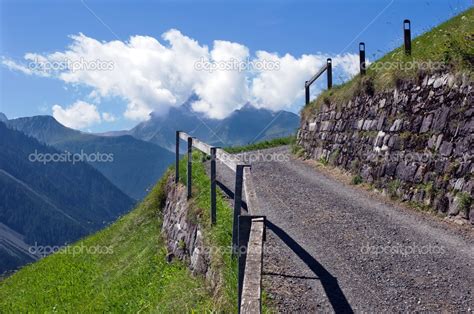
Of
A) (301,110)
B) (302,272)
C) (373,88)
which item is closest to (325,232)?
(302,272)

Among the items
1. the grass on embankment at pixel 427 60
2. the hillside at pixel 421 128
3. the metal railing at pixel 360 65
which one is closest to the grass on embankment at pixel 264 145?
the metal railing at pixel 360 65

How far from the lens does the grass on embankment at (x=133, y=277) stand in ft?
28.5

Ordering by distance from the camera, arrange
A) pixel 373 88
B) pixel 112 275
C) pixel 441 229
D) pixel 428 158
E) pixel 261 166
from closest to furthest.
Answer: pixel 441 229
pixel 428 158
pixel 112 275
pixel 373 88
pixel 261 166

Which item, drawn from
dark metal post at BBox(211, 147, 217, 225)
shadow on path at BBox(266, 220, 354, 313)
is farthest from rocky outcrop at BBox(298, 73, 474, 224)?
dark metal post at BBox(211, 147, 217, 225)

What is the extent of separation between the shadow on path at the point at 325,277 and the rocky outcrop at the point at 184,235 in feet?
5.26

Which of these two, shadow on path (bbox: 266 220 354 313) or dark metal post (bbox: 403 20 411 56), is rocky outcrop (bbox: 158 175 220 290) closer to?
shadow on path (bbox: 266 220 354 313)

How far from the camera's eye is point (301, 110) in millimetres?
25234

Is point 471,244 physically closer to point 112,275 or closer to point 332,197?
point 332,197

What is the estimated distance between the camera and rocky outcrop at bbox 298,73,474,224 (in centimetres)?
1016

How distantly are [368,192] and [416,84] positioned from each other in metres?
3.39

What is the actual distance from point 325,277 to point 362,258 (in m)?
1.14

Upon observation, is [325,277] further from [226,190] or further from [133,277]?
[133,277]

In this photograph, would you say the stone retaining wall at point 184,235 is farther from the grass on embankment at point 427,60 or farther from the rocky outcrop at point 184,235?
the grass on embankment at point 427,60

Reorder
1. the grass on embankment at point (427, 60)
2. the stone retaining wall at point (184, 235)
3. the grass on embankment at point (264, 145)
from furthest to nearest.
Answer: the grass on embankment at point (264, 145)
the grass on embankment at point (427, 60)
the stone retaining wall at point (184, 235)
